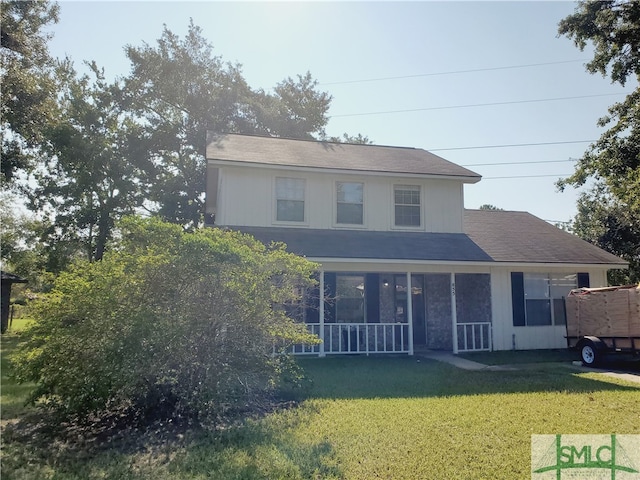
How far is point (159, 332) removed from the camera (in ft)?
19.0

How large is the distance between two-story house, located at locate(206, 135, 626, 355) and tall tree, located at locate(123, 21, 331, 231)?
984cm

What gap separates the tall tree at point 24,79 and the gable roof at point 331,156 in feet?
22.1

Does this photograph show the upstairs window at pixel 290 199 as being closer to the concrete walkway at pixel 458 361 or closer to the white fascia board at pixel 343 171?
the white fascia board at pixel 343 171

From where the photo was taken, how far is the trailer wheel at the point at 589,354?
10888mm

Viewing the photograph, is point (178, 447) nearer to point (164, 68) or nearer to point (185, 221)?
point (185, 221)

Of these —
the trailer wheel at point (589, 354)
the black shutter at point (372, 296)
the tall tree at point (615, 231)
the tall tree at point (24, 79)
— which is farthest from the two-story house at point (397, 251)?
the tall tree at point (615, 231)

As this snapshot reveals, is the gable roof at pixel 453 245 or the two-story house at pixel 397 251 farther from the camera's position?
the two-story house at pixel 397 251

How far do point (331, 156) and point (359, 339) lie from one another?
597cm

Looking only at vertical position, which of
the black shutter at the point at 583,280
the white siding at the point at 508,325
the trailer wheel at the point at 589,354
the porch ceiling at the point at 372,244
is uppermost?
the porch ceiling at the point at 372,244

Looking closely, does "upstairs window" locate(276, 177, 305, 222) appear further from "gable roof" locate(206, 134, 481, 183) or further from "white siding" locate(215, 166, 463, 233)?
"gable roof" locate(206, 134, 481, 183)

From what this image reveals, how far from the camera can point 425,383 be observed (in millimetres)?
8523

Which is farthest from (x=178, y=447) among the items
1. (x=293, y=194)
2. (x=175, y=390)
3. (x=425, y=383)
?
(x=293, y=194)

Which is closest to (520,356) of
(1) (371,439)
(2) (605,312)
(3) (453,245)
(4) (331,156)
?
(2) (605,312)

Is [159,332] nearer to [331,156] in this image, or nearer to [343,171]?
[343,171]
